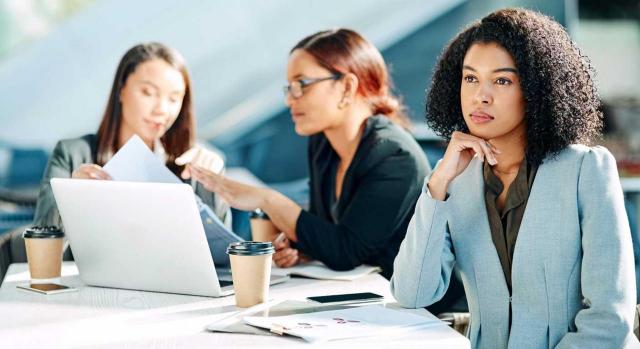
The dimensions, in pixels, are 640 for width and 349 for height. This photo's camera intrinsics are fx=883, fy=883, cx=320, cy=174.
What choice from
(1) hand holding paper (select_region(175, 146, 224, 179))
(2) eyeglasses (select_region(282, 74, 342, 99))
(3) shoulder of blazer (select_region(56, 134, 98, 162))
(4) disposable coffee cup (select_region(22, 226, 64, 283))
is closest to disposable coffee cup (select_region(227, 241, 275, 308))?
(4) disposable coffee cup (select_region(22, 226, 64, 283))

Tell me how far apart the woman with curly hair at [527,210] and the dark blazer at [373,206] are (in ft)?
1.18

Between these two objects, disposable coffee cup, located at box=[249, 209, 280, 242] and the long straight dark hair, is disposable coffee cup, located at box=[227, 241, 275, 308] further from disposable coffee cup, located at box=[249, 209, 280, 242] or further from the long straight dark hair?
the long straight dark hair

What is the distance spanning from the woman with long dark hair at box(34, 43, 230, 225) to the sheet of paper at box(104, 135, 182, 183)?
0.64 meters

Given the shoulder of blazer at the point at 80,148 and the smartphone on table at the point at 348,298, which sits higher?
the shoulder of blazer at the point at 80,148

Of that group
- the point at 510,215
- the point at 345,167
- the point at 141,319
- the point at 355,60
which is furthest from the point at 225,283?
the point at 355,60

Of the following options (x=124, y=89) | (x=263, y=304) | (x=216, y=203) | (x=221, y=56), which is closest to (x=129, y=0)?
(x=221, y=56)

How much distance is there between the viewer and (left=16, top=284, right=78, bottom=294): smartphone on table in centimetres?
189

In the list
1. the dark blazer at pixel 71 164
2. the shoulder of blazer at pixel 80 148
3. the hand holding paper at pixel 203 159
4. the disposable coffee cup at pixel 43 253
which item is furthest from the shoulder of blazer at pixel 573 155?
the shoulder of blazer at pixel 80 148

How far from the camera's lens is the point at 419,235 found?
181cm

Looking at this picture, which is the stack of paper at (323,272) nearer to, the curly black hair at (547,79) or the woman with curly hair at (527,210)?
the woman with curly hair at (527,210)

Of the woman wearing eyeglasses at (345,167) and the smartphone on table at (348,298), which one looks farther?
the woman wearing eyeglasses at (345,167)

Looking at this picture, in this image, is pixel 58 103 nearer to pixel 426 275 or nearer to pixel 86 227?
pixel 86 227

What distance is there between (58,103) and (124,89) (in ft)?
5.47

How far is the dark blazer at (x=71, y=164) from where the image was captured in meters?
2.53
